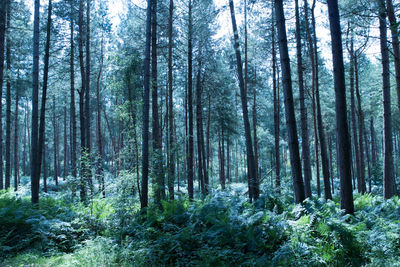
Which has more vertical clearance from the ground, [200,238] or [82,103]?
[82,103]

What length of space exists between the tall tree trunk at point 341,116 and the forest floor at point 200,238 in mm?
Result: 544

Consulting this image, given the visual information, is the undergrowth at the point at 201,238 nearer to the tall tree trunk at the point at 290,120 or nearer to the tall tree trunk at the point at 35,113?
the tall tree trunk at the point at 290,120

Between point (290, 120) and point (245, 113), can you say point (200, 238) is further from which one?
point (245, 113)

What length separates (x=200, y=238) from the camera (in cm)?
562

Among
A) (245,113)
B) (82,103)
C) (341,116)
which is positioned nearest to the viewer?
(341,116)

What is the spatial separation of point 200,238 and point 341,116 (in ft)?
13.3

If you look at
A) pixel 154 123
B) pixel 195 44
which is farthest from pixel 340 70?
pixel 195 44

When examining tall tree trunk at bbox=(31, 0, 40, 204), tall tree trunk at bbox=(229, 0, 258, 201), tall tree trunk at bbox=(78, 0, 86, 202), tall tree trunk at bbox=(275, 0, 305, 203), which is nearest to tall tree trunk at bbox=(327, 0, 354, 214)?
tall tree trunk at bbox=(275, 0, 305, 203)

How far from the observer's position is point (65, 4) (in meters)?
12.4

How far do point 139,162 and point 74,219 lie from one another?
8.51 ft

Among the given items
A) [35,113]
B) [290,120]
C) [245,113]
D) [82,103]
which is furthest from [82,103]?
[290,120]

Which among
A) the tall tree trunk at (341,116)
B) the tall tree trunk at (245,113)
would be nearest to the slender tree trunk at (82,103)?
the tall tree trunk at (245,113)

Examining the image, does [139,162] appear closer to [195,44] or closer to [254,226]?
[254,226]

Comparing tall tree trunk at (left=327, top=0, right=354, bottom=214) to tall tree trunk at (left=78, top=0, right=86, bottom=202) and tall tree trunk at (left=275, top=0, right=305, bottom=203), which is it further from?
tall tree trunk at (left=78, top=0, right=86, bottom=202)
